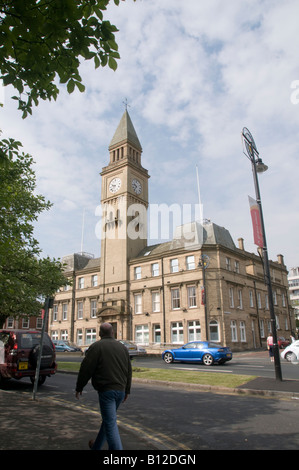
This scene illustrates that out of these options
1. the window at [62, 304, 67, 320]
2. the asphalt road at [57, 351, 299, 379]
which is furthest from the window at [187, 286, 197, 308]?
the window at [62, 304, 67, 320]

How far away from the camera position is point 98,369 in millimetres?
→ 4477

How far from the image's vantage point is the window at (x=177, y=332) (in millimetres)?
34750

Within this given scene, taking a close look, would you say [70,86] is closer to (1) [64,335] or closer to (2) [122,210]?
(2) [122,210]

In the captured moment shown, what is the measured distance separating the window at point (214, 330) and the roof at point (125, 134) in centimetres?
2723

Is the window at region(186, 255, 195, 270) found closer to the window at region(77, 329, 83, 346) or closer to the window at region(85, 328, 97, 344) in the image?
the window at region(85, 328, 97, 344)

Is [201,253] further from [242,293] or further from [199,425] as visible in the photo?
[199,425]

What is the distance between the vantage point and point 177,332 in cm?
3519

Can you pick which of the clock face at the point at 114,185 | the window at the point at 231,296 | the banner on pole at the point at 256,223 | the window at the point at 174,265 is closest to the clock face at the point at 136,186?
the clock face at the point at 114,185

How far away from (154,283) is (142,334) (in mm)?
5997

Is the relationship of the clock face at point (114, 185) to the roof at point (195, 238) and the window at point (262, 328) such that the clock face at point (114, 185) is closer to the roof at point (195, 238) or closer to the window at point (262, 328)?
the roof at point (195, 238)

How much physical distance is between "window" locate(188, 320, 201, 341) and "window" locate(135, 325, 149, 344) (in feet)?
18.1

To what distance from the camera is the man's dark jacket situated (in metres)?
4.38
